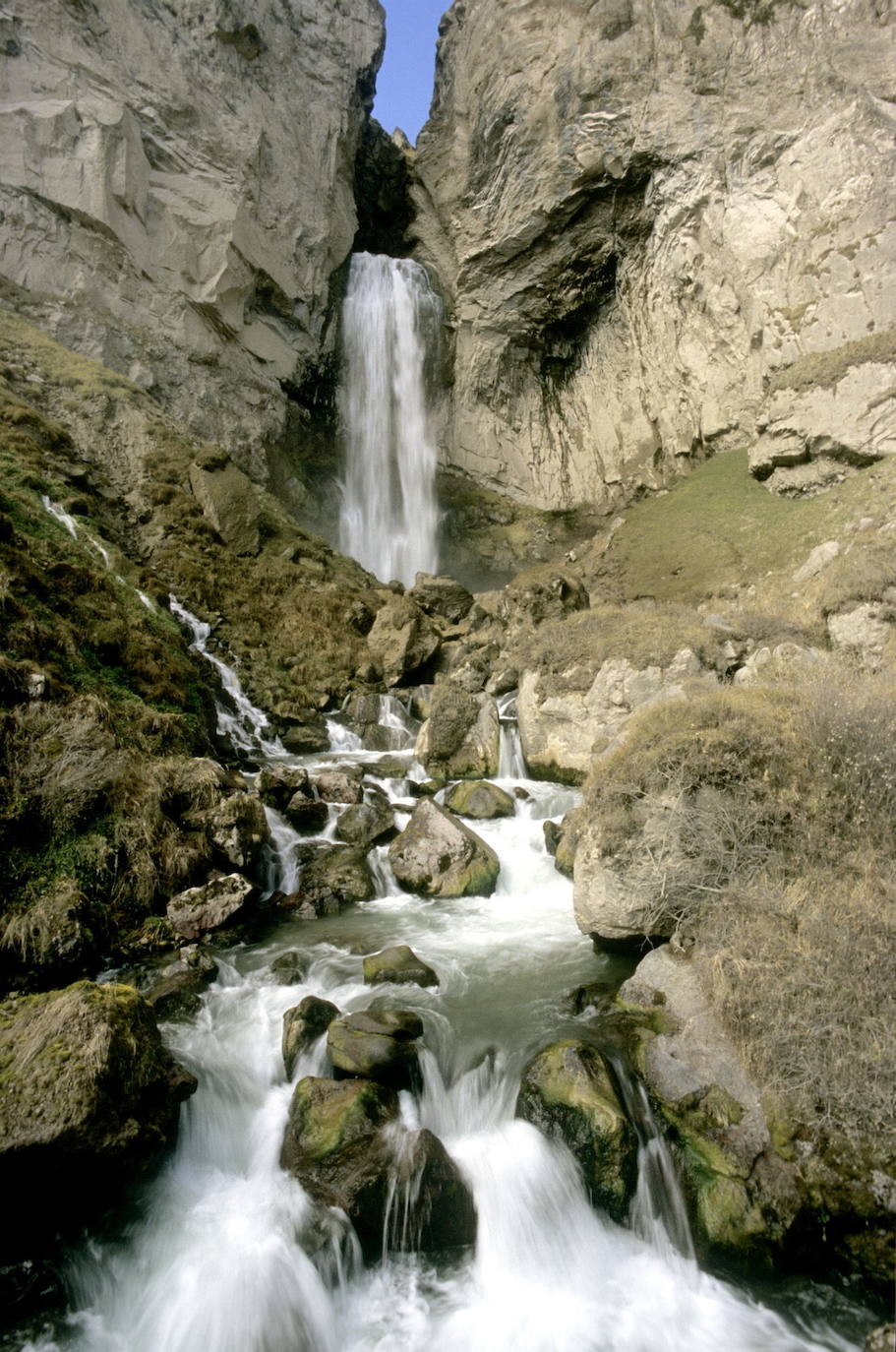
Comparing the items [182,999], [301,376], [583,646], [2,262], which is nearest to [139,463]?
[2,262]

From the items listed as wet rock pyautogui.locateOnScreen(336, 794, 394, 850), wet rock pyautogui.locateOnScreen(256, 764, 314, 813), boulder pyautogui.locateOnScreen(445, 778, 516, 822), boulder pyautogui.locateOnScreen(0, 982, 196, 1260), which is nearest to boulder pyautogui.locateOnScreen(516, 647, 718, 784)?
boulder pyautogui.locateOnScreen(445, 778, 516, 822)

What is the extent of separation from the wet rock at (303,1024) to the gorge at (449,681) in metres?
0.05

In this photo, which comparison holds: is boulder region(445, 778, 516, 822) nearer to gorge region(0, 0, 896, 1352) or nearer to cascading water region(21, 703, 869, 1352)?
gorge region(0, 0, 896, 1352)

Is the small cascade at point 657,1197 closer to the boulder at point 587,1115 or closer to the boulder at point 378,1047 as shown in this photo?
the boulder at point 587,1115

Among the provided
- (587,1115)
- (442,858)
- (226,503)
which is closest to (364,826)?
(442,858)

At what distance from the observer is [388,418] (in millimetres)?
38312

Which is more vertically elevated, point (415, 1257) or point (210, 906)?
point (210, 906)

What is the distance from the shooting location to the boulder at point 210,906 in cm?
892

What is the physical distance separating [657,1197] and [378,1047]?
2532mm

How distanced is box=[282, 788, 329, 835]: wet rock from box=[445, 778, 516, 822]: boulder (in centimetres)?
279

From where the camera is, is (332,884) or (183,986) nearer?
(183,986)

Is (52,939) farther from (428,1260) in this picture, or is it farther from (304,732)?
(304,732)

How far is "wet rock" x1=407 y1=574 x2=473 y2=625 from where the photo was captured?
26.7 metres

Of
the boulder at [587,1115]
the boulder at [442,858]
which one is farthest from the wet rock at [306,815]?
the boulder at [587,1115]
